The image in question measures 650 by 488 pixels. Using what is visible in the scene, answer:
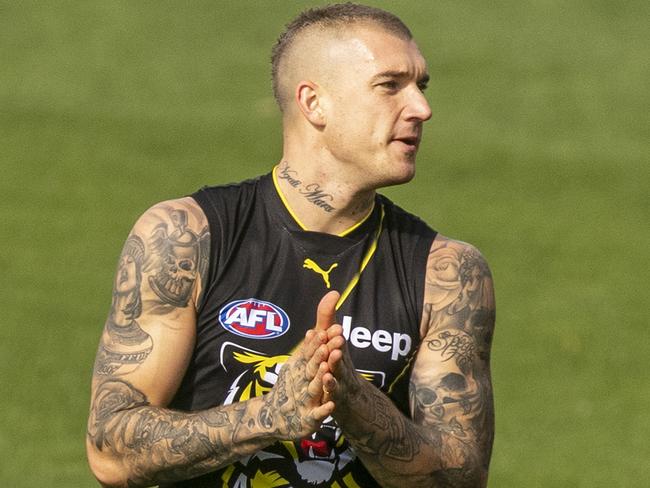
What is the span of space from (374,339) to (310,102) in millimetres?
1093

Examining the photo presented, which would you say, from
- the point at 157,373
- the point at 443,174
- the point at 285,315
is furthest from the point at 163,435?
the point at 443,174

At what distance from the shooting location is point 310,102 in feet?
23.0

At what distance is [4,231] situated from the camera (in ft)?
55.4

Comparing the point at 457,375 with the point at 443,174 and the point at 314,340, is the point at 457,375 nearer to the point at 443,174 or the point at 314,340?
the point at 314,340

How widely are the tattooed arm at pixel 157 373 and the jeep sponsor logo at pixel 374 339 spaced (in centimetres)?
59

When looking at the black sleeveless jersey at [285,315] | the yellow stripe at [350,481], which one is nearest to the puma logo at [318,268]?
the black sleeveless jersey at [285,315]

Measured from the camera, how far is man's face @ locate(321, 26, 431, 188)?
22.1 ft

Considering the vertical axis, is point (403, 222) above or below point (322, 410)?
above

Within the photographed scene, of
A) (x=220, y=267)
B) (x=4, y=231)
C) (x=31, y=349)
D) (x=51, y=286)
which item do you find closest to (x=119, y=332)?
(x=220, y=267)

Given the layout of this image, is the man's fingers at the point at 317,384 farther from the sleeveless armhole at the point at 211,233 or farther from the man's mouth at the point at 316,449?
the sleeveless armhole at the point at 211,233

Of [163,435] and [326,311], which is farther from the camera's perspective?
[163,435]

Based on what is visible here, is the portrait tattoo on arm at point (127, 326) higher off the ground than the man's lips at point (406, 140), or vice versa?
the man's lips at point (406, 140)

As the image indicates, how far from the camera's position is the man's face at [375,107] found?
22.1ft

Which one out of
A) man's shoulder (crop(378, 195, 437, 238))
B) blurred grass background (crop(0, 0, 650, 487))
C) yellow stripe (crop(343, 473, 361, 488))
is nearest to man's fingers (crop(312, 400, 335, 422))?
yellow stripe (crop(343, 473, 361, 488))
